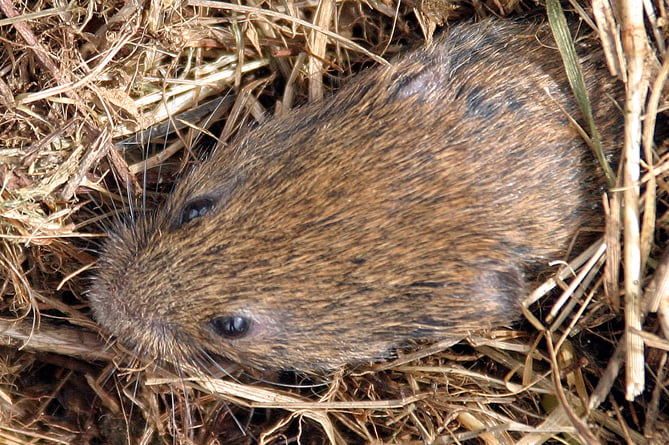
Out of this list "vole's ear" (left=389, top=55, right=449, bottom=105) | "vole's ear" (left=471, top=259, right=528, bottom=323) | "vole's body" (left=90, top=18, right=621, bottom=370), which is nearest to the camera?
"vole's body" (left=90, top=18, right=621, bottom=370)

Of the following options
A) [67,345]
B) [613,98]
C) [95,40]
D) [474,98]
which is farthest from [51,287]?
[613,98]

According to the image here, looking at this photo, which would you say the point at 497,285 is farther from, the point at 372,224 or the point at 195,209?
the point at 195,209

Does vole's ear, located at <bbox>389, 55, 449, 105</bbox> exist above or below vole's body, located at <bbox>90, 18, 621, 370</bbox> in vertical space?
above

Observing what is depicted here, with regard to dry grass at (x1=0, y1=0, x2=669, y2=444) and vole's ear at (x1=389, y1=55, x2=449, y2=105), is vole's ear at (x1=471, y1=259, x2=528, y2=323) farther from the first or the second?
vole's ear at (x1=389, y1=55, x2=449, y2=105)

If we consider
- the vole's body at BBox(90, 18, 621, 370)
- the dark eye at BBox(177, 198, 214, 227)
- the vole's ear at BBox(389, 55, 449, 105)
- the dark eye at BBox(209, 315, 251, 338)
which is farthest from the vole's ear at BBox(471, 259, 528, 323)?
the dark eye at BBox(177, 198, 214, 227)

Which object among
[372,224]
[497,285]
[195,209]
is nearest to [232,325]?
[195,209]

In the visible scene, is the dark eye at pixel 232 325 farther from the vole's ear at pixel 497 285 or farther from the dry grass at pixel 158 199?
→ the vole's ear at pixel 497 285

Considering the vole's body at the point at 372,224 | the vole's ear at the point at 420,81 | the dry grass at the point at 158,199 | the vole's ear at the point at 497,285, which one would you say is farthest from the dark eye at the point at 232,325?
the vole's ear at the point at 420,81
